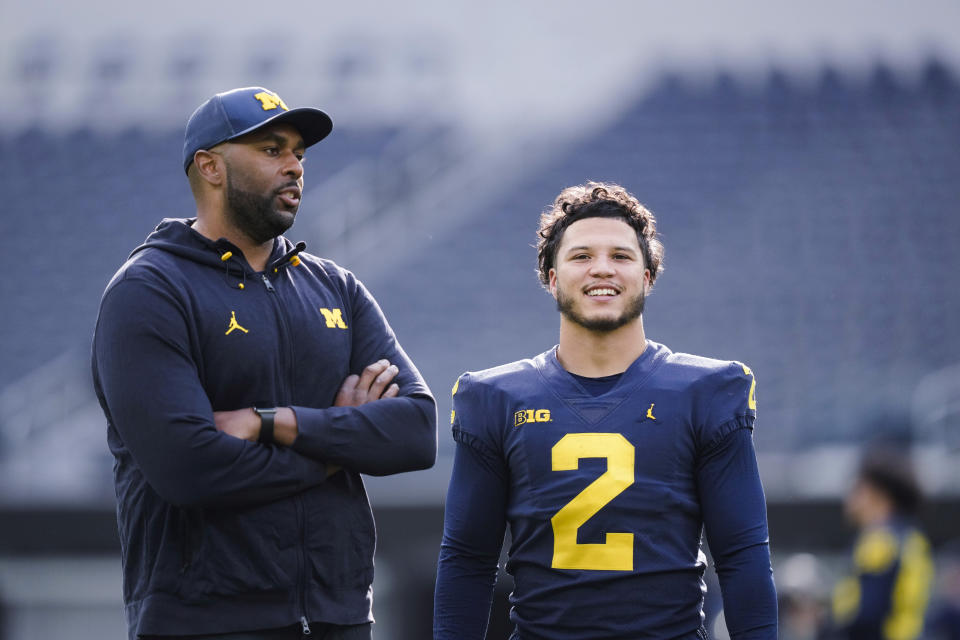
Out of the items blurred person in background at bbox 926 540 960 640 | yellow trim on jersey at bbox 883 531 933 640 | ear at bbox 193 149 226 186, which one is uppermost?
ear at bbox 193 149 226 186

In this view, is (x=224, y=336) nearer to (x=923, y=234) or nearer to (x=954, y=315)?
(x=954, y=315)

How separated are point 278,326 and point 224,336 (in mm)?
146

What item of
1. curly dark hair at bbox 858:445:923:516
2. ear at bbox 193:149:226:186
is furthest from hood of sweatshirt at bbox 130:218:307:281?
curly dark hair at bbox 858:445:923:516

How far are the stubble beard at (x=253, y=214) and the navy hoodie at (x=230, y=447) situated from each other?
8cm

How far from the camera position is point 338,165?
635 inches

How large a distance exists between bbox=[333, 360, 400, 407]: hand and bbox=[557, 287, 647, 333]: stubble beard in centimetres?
49

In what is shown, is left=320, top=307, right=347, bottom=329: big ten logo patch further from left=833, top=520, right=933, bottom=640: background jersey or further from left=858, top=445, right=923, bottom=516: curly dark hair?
left=858, top=445, right=923, bottom=516: curly dark hair

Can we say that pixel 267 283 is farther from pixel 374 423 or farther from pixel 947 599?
pixel 947 599

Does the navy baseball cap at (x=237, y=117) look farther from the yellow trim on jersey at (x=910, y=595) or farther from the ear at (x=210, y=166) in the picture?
the yellow trim on jersey at (x=910, y=595)

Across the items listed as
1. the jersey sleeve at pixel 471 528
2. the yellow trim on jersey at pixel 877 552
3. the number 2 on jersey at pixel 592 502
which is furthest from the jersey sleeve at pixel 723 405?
the yellow trim on jersey at pixel 877 552

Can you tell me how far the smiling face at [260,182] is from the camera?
2965mm

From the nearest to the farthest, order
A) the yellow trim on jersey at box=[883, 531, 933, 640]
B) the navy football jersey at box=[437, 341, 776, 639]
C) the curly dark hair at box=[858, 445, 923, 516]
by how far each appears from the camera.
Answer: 1. the navy football jersey at box=[437, 341, 776, 639]
2. the yellow trim on jersey at box=[883, 531, 933, 640]
3. the curly dark hair at box=[858, 445, 923, 516]

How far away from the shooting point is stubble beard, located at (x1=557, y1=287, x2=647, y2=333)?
2773 mm

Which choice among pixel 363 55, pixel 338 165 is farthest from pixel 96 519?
pixel 363 55
